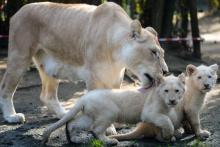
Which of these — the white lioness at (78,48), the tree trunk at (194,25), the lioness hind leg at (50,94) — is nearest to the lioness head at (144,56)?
the white lioness at (78,48)

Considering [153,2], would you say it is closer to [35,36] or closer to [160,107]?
[35,36]

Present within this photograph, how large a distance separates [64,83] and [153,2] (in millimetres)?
4423

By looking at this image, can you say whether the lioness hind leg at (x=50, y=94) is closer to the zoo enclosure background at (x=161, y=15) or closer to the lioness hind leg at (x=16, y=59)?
the lioness hind leg at (x=16, y=59)

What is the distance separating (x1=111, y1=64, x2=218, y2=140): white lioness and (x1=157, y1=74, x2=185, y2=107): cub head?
301mm

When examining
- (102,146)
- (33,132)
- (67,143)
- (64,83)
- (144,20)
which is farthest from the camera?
(144,20)

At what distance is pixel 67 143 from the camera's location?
668cm

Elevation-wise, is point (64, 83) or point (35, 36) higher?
point (35, 36)

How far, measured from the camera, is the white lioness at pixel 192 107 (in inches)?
263

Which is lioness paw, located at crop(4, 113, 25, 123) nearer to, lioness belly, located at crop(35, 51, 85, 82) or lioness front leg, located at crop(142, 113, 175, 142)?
lioness belly, located at crop(35, 51, 85, 82)

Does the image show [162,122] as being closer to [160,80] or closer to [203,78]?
[160,80]

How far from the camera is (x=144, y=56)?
696 cm

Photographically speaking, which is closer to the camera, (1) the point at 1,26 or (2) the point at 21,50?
(2) the point at 21,50

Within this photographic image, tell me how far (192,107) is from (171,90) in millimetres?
531

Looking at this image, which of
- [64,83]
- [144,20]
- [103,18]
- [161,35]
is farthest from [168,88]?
[144,20]
